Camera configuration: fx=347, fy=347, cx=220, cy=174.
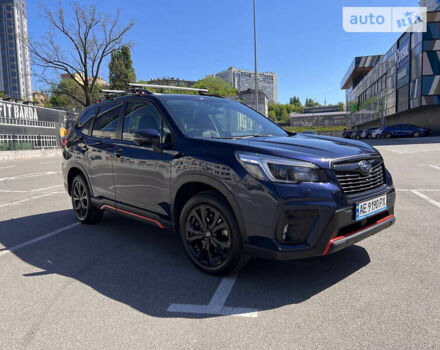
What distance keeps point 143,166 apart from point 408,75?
41831 millimetres

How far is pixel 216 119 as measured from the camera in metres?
3.89

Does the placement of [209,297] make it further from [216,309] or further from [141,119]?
[141,119]

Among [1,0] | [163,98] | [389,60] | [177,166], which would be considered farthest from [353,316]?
[1,0]

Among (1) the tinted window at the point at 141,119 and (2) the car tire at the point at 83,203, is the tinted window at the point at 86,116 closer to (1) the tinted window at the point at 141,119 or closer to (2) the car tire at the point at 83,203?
(2) the car tire at the point at 83,203

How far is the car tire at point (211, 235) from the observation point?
2934 mm

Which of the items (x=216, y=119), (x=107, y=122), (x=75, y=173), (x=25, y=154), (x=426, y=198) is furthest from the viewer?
(x=25, y=154)

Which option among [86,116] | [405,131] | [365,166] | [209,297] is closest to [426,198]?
[365,166]

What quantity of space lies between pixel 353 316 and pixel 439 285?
3.20ft

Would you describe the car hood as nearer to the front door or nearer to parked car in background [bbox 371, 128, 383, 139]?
the front door

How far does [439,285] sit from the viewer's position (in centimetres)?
287

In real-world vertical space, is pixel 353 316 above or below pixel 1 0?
below

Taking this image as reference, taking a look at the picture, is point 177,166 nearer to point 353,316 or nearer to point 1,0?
point 353,316

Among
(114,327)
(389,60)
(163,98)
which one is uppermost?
(389,60)

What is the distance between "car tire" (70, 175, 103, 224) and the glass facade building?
3821 centimetres
